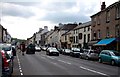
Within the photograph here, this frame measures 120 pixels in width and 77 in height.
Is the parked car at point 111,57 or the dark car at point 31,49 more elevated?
the dark car at point 31,49

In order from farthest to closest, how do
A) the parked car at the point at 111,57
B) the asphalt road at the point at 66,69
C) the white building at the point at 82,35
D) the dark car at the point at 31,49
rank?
the white building at the point at 82,35 < the dark car at the point at 31,49 < the parked car at the point at 111,57 < the asphalt road at the point at 66,69

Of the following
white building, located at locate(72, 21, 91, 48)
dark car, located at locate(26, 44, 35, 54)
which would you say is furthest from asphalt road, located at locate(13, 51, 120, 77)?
white building, located at locate(72, 21, 91, 48)

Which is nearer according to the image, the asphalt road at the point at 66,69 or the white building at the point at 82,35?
the asphalt road at the point at 66,69

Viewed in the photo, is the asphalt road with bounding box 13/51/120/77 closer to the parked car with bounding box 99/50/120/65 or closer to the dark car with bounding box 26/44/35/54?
the parked car with bounding box 99/50/120/65

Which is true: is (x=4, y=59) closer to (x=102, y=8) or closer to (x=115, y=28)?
(x=115, y=28)

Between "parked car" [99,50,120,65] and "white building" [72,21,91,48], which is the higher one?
"white building" [72,21,91,48]

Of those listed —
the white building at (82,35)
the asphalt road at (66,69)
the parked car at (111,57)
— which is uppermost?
the white building at (82,35)

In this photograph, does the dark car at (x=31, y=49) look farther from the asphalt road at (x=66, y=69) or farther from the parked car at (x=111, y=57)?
the asphalt road at (x=66, y=69)

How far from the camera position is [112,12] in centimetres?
4412

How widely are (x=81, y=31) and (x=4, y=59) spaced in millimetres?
56964

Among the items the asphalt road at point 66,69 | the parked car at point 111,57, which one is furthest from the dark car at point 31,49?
the asphalt road at point 66,69

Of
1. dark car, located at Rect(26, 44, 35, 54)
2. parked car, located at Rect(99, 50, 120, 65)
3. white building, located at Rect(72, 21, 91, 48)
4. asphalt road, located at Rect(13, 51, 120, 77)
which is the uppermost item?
white building, located at Rect(72, 21, 91, 48)

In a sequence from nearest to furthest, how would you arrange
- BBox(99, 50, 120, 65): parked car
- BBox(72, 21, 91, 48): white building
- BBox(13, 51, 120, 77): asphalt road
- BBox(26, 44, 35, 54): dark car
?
BBox(13, 51, 120, 77): asphalt road
BBox(99, 50, 120, 65): parked car
BBox(26, 44, 35, 54): dark car
BBox(72, 21, 91, 48): white building

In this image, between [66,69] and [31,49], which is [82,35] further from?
[66,69]
